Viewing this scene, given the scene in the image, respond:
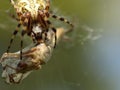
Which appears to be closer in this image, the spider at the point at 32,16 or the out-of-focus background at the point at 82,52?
the spider at the point at 32,16

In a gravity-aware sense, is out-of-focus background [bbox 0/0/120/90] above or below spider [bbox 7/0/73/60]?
above

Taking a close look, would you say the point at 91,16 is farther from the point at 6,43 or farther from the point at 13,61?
the point at 13,61

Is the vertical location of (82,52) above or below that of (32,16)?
above

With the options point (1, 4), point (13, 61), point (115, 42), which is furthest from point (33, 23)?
point (115, 42)

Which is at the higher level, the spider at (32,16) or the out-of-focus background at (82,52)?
the out-of-focus background at (82,52)

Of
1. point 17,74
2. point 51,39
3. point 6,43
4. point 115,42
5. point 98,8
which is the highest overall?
point 98,8

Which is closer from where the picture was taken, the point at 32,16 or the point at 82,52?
the point at 32,16

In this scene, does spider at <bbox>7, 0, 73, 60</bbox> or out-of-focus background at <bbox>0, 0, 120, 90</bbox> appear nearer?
spider at <bbox>7, 0, 73, 60</bbox>

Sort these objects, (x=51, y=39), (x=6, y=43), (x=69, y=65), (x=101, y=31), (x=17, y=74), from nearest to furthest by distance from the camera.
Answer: (x=17, y=74) → (x=51, y=39) → (x=6, y=43) → (x=69, y=65) → (x=101, y=31)
